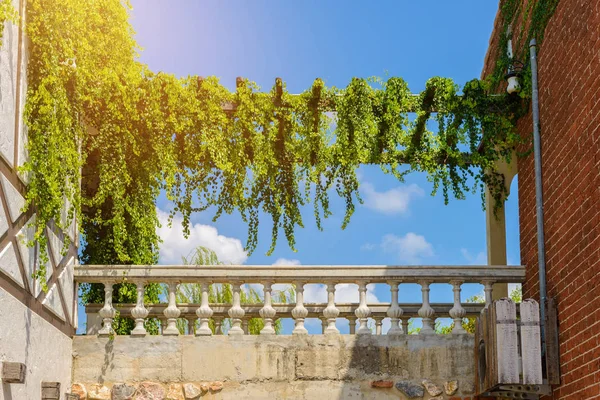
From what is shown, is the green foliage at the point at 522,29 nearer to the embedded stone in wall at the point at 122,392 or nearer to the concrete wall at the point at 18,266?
the concrete wall at the point at 18,266

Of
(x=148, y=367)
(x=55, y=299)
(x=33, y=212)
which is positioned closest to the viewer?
(x=33, y=212)

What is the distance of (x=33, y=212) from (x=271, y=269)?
2.54 metres

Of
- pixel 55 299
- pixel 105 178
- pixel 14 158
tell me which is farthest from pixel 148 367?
pixel 14 158

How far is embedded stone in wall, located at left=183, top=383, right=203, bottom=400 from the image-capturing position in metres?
8.32

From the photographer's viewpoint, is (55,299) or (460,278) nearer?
(55,299)

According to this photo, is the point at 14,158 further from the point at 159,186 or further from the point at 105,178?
the point at 159,186

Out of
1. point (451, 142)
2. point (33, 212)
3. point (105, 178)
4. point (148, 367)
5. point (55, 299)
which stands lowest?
point (148, 367)

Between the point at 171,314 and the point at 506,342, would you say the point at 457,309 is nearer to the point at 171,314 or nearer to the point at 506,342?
the point at 506,342

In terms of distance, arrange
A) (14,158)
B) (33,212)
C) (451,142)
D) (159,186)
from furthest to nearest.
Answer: (451,142)
(159,186)
(33,212)
(14,158)

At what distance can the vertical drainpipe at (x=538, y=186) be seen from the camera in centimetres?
797

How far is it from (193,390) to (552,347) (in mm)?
3408

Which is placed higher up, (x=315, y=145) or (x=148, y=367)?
(x=315, y=145)

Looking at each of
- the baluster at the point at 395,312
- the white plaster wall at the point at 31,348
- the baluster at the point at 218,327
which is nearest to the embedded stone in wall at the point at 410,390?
the baluster at the point at 395,312

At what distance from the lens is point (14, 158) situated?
6660 millimetres
